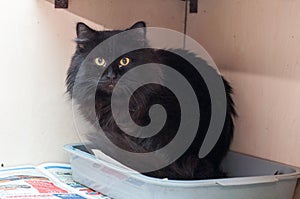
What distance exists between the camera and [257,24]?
4.94ft

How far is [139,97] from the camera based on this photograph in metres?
1.31

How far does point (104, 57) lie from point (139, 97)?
0.17 m

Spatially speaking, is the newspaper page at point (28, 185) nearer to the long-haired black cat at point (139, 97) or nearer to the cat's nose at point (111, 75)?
the long-haired black cat at point (139, 97)

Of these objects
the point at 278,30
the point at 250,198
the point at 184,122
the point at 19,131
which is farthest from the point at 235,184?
the point at 19,131

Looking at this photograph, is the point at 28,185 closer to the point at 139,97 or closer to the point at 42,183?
the point at 42,183

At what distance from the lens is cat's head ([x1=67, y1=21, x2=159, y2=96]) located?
1334 millimetres

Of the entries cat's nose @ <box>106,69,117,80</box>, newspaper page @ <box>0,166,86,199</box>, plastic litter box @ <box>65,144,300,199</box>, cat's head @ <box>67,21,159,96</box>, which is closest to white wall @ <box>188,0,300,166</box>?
plastic litter box @ <box>65,144,300,199</box>

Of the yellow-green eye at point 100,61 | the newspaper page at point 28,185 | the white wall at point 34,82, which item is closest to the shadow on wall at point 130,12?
the white wall at point 34,82

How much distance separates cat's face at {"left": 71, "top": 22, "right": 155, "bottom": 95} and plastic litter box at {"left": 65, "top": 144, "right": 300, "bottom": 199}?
0.24m

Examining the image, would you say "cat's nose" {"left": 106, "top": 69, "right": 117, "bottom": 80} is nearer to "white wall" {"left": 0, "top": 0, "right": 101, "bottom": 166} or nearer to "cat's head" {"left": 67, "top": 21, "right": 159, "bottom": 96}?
"cat's head" {"left": 67, "top": 21, "right": 159, "bottom": 96}

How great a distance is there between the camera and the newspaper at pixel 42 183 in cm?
126

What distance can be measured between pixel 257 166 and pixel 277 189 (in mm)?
216

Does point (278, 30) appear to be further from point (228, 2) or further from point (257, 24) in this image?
point (228, 2)

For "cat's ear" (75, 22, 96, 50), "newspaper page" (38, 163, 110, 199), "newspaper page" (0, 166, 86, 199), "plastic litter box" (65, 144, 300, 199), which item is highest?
"cat's ear" (75, 22, 96, 50)
